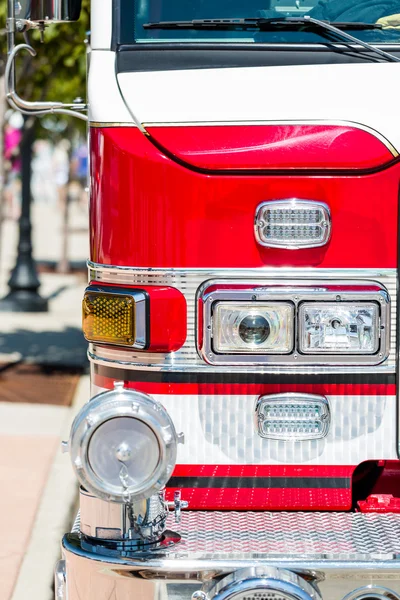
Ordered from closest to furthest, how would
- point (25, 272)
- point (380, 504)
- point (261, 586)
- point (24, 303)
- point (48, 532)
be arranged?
1. point (261, 586)
2. point (380, 504)
3. point (48, 532)
4. point (24, 303)
5. point (25, 272)

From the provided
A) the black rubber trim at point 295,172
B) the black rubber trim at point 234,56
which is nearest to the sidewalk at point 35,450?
the black rubber trim at point 295,172

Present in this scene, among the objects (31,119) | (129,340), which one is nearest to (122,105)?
(129,340)

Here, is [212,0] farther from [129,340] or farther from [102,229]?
[129,340]

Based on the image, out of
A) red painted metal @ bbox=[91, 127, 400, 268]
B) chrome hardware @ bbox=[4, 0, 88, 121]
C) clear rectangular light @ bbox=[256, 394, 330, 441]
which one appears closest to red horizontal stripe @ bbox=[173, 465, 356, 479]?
clear rectangular light @ bbox=[256, 394, 330, 441]

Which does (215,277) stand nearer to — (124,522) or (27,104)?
(124,522)

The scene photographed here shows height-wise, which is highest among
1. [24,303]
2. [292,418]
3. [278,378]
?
[278,378]

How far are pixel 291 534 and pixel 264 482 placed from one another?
258 mm

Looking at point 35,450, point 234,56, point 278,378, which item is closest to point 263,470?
point 278,378

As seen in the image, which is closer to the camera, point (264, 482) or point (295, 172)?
point (295, 172)

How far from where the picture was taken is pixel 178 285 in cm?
333

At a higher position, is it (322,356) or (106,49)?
(106,49)

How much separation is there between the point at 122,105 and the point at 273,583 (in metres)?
1.60

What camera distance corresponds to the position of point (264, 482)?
3443mm

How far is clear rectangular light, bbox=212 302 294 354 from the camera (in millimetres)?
3291
